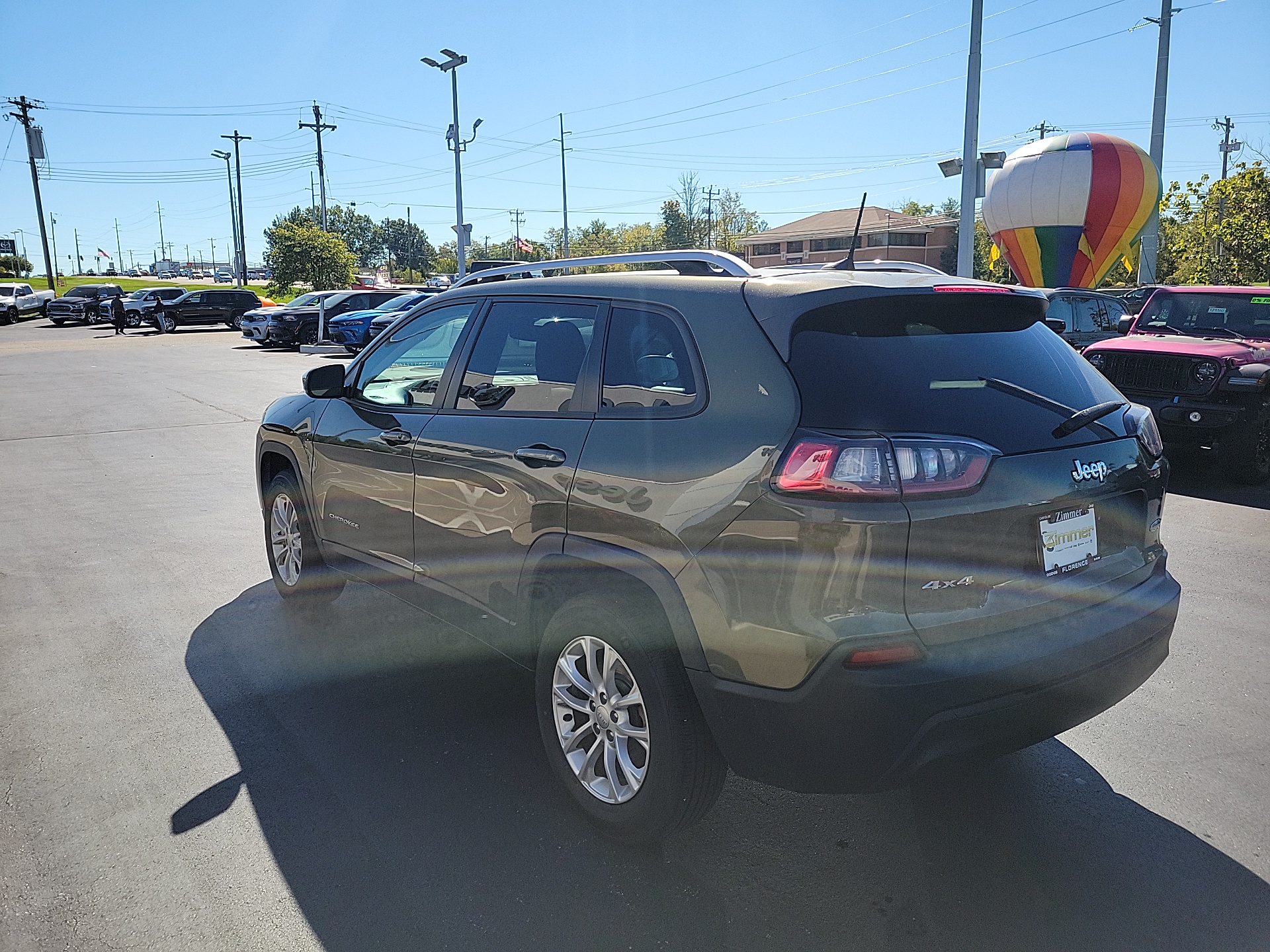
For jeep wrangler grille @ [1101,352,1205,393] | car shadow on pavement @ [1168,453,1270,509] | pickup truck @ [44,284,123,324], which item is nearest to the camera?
car shadow on pavement @ [1168,453,1270,509]

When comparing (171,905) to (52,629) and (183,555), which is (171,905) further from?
(183,555)

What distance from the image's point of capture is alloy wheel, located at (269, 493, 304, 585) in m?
5.45

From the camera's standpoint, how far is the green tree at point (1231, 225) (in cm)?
3080

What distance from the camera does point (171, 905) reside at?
283 cm

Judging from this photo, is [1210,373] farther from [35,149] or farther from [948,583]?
[35,149]

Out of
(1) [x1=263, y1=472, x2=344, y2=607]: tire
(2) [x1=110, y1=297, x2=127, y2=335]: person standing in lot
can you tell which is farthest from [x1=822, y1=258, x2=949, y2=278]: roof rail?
(2) [x1=110, y1=297, x2=127, y2=335]: person standing in lot

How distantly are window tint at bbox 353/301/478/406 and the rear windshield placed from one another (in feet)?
5.94

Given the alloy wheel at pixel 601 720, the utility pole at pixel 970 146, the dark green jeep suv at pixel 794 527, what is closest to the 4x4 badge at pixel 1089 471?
the dark green jeep suv at pixel 794 527

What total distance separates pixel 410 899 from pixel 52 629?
3.39m

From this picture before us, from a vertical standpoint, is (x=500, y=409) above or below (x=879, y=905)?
above

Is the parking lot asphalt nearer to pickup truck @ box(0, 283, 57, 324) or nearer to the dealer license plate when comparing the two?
the dealer license plate

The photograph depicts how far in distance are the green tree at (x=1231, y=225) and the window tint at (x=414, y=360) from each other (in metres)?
33.3

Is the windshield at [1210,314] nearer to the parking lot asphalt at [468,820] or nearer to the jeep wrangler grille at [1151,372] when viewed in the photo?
the jeep wrangler grille at [1151,372]

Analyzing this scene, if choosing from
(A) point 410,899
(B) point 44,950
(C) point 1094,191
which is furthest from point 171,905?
(C) point 1094,191
